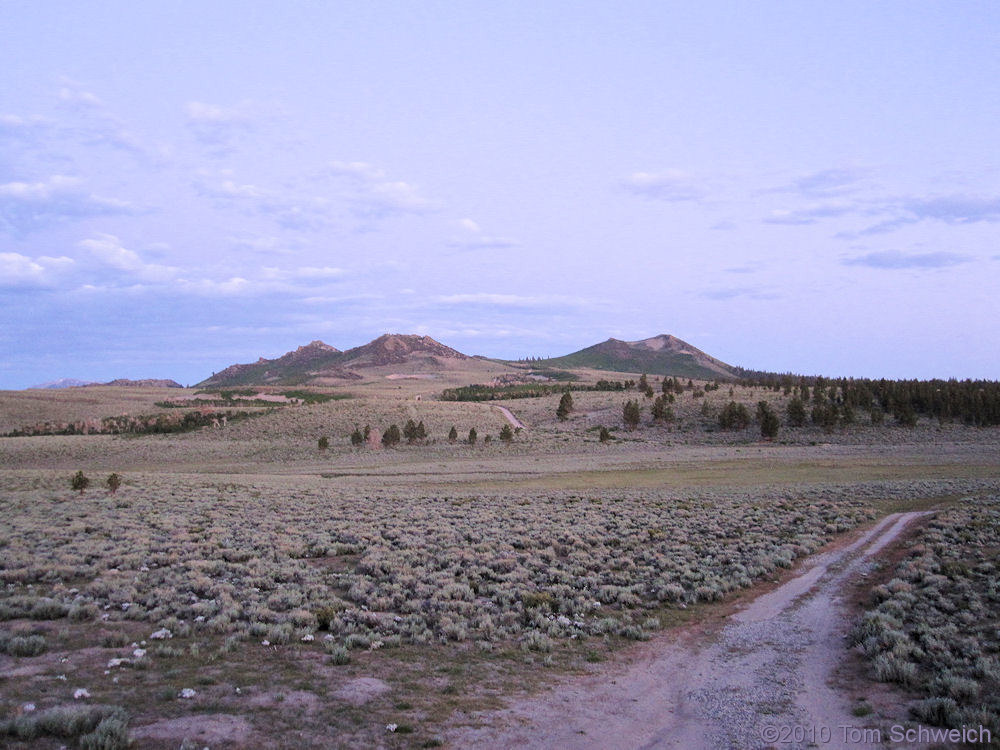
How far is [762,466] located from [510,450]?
77.1 feet

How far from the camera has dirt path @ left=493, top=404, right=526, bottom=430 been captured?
81863mm

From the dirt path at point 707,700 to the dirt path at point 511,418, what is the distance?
6725 cm

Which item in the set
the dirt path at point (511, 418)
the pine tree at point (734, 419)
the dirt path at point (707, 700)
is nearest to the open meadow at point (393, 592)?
the dirt path at point (707, 700)

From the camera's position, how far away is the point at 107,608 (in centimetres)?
1126

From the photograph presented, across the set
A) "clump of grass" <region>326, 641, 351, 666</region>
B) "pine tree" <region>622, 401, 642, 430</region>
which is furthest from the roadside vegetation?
"pine tree" <region>622, 401, 642, 430</region>

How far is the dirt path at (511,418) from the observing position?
269ft

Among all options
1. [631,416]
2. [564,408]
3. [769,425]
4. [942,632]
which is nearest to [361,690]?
[942,632]

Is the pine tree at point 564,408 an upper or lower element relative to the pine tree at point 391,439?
upper

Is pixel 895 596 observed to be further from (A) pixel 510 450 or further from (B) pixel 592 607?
(A) pixel 510 450

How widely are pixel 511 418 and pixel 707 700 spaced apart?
78885mm

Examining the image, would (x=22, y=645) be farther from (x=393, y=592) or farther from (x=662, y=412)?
(x=662, y=412)

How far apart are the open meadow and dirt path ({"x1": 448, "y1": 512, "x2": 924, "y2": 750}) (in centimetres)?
43

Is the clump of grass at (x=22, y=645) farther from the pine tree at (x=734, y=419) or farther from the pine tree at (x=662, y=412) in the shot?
the pine tree at (x=662, y=412)

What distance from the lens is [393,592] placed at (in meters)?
12.9
